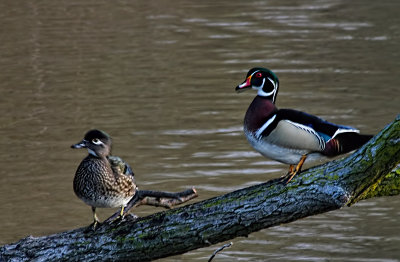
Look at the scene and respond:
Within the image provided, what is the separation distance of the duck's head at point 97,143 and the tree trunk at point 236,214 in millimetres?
493

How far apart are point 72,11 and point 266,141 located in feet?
45.8

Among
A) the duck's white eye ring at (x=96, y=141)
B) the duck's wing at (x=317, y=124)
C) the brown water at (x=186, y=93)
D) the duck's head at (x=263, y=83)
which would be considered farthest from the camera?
the brown water at (x=186, y=93)

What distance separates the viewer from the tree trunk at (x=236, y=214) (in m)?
4.47

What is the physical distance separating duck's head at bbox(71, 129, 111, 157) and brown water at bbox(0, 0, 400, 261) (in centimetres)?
226

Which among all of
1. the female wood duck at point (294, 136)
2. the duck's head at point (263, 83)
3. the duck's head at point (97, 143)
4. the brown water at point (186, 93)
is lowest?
the brown water at point (186, 93)

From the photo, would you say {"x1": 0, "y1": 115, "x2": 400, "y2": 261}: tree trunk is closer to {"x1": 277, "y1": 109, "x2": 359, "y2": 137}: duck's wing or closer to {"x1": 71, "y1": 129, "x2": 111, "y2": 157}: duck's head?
{"x1": 277, "y1": 109, "x2": 359, "y2": 137}: duck's wing

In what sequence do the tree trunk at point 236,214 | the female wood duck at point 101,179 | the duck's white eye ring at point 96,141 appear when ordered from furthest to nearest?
1. the duck's white eye ring at point 96,141
2. the female wood duck at point 101,179
3. the tree trunk at point 236,214

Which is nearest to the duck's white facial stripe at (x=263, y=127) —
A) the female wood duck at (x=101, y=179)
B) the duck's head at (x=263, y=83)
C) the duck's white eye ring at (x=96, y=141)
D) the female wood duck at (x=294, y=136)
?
the female wood duck at (x=294, y=136)

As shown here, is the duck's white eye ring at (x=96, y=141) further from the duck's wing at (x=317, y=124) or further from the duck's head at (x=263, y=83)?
the duck's wing at (x=317, y=124)

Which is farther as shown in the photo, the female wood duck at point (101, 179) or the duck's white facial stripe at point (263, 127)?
the female wood duck at point (101, 179)

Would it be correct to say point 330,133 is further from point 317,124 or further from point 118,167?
point 118,167

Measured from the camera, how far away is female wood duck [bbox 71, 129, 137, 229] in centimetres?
504

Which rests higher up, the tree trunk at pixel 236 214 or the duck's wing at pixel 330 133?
the duck's wing at pixel 330 133

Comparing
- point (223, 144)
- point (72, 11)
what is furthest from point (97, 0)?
point (223, 144)
